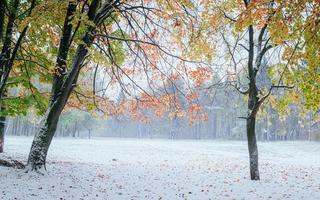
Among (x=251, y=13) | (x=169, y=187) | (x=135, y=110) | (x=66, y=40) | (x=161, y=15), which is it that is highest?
(x=161, y=15)

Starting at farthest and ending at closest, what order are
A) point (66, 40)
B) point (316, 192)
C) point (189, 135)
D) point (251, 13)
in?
point (189, 135), point (66, 40), point (316, 192), point (251, 13)

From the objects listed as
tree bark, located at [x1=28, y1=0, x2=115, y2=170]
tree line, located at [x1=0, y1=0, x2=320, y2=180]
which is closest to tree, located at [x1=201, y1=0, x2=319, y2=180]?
tree line, located at [x1=0, y1=0, x2=320, y2=180]

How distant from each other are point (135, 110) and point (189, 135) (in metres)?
91.2

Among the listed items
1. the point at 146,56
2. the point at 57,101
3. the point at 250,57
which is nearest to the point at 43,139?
the point at 57,101

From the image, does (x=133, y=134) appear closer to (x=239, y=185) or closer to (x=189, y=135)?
(x=189, y=135)

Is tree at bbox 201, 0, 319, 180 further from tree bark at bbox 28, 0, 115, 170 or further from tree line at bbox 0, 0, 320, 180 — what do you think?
tree bark at bbox 28, 0, 115, 170

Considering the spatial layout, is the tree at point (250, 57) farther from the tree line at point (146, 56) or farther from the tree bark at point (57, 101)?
the tree bark at point (57, 101)

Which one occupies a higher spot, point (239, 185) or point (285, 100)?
point (285, 100)

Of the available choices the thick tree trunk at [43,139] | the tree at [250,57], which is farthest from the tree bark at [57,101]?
the tree at [250,57]

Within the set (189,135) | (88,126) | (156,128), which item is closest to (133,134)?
(156,128)

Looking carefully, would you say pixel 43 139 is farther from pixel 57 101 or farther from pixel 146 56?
pixel 146 56

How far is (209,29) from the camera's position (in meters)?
14.5

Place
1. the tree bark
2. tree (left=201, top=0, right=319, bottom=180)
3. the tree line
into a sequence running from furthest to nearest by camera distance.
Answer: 1. tree (left=201, top=0, right=319, bottom=180)
2. the tree bark
3. the tree line

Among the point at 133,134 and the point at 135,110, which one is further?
the point at 133,134
